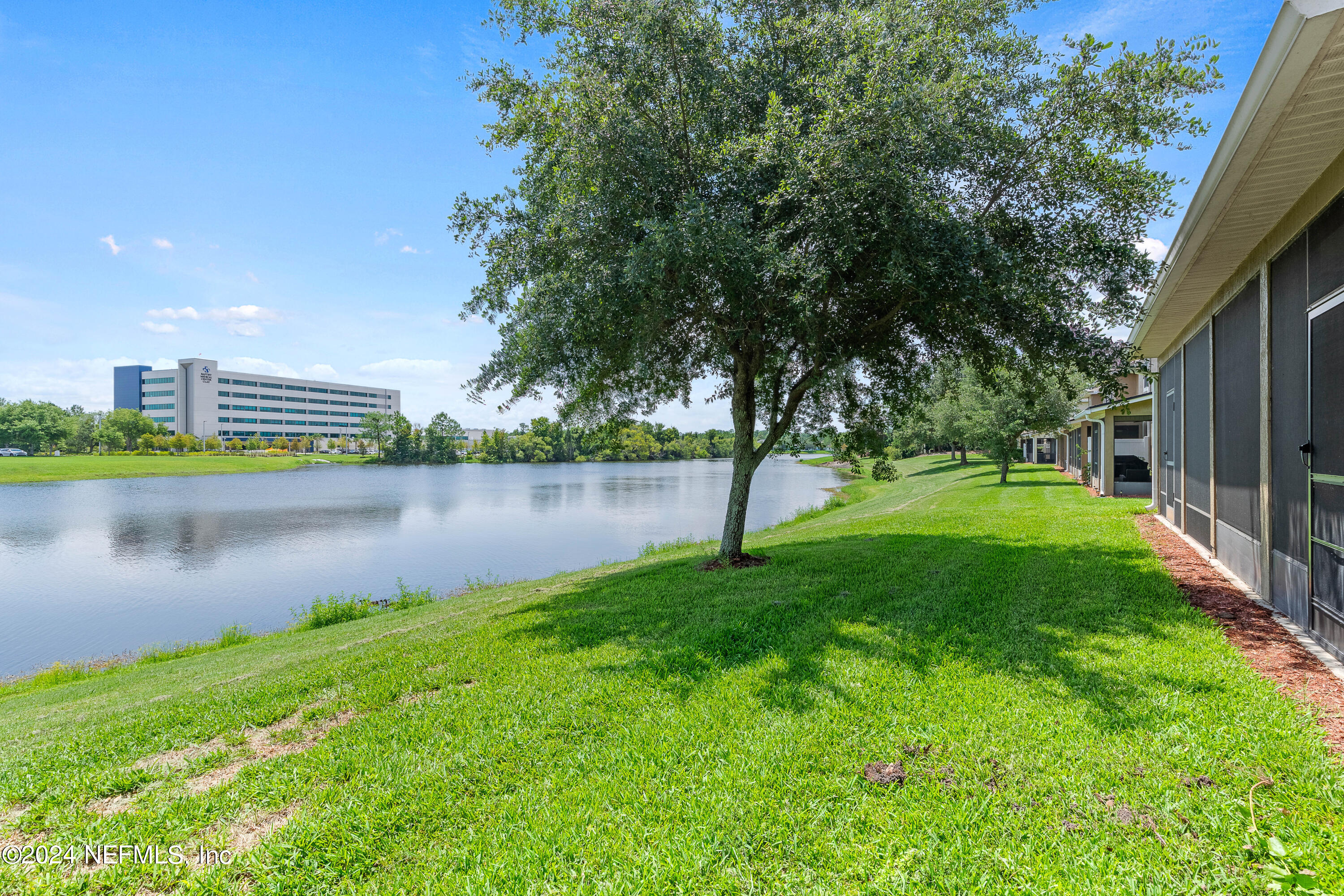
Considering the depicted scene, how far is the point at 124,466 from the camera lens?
61.9 metres

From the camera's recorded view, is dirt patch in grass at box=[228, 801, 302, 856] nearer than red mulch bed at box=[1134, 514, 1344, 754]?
Yes

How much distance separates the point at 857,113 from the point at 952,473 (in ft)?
105

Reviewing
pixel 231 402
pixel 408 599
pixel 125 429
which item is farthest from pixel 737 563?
pixel 231 402

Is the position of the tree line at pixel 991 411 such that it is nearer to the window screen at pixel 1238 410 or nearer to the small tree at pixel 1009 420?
the small tree at pixel 1009 420

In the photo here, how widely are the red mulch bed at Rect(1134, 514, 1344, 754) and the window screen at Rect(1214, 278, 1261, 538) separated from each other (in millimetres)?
723

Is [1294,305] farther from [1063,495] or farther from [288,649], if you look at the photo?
[1063,495]

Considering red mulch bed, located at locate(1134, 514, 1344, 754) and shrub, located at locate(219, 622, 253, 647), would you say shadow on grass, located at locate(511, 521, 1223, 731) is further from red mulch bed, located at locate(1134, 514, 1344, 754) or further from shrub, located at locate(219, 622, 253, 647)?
shrub, located at locate(219, 622, 253, 647)

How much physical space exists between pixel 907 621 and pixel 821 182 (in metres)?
4.58

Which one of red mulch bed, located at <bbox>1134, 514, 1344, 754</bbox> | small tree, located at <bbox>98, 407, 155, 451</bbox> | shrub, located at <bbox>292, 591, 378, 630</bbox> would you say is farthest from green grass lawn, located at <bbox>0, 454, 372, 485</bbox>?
red mulch bed, located at <bbox>1134, 514, 1344, 754</bbox>

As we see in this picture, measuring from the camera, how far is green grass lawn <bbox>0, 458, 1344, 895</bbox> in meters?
2.60

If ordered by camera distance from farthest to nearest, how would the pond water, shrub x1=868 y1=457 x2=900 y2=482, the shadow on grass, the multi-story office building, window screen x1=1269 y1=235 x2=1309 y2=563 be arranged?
the multi-story office building, the pond water, shrub x1=868 y1=457 x2=900 y2=482, window screen x1=1269 y1=235 x2=1309 y2=563, the shadow on grass

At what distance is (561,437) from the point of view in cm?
1128

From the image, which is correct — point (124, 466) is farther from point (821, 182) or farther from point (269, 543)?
point (821, 182)

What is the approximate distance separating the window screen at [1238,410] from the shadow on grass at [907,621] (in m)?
1.15
